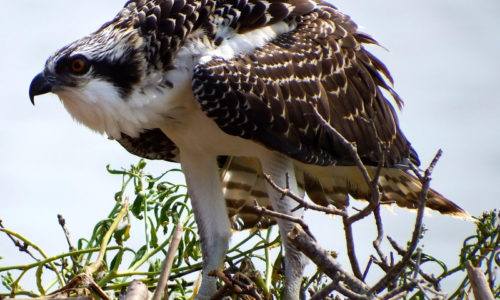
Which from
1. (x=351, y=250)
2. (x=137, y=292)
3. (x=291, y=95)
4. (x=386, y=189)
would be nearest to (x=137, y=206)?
(x=291, y=95)

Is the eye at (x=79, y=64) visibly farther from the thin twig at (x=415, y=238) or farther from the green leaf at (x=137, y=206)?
the thin twig at (x=415, y=238)

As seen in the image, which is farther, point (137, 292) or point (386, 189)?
point (386, 189)

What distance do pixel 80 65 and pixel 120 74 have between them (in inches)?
8.3

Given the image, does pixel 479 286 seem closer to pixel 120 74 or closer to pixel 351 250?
pixel 351 250

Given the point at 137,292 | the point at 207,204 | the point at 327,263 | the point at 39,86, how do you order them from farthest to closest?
the point at 207,204
the point at 39,86
the point at 137,292
the point at 327,263

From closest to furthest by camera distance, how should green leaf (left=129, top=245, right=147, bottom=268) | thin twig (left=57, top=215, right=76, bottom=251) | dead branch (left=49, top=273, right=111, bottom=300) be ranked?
dead branch (left=49, top=273, right=111, bottom=300) → thin twig (left=57, top=215, right=76, bottom=251) → green leaf (left=129, top=245, right=147, bottom=268)

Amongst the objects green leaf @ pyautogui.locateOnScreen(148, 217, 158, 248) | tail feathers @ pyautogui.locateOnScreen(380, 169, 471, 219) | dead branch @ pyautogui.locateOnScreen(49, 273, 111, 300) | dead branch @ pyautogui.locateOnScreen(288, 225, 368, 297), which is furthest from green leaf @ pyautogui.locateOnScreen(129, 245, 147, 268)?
dead branch @ pyautogui.locateOnScreen(288, 225, 368, 297)

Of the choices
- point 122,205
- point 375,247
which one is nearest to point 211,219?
point 122,205

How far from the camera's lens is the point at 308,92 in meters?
4.98

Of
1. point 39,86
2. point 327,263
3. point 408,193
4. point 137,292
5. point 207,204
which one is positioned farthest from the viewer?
point 408,193

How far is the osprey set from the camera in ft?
14.9

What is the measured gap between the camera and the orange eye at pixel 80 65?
4.55 meters

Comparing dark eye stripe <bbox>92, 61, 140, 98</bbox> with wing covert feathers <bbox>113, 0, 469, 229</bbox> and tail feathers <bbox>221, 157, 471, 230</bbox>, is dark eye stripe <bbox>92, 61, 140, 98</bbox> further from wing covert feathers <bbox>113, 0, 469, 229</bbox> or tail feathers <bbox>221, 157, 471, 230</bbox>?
tail feathers <bbox>221, 157, 471, 230</bbox>

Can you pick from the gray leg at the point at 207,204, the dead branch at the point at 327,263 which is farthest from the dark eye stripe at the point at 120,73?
the dead branch at the point at 327,263
